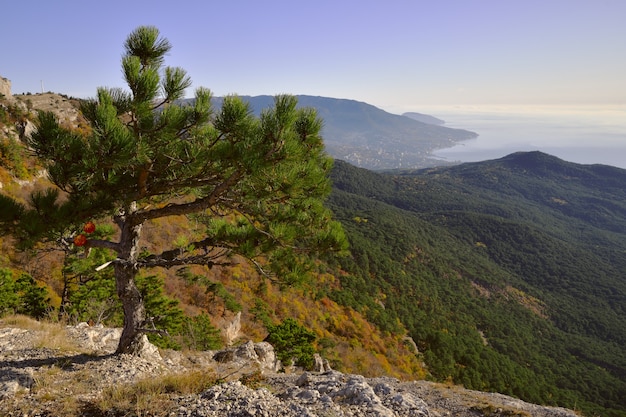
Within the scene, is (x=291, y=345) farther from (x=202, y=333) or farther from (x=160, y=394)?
(x=160, y=394)

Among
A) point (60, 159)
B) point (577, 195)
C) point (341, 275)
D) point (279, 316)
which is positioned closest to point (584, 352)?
point (341, 275)

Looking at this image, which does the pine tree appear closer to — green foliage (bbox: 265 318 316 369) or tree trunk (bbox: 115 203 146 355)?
tree trunk (bbox: 115 203 146 355)

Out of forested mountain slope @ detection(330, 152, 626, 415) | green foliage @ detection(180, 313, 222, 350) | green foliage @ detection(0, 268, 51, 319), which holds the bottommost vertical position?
forested mountain slope @ detection(330, 152, 626, 415)

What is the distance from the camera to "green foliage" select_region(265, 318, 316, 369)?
12195 mm

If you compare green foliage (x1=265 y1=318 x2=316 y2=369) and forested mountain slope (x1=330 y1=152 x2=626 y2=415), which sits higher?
green foliage (x1=265 y1=318 x2=316 y2=369)

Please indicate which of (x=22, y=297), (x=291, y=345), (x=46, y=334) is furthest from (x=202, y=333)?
(x=46, y=334)

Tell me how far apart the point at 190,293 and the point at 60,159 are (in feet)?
60.9

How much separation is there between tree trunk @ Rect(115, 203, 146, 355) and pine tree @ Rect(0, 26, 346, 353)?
0.07ft

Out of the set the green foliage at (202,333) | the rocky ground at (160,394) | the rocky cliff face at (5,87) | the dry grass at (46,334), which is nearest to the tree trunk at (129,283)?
the rocky ground at (160,394)

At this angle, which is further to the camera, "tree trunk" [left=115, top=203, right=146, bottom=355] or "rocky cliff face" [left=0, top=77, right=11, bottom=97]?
"rocky cliff face" [left=0, top=77, right=11, bottom=97]

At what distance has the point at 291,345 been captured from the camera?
12.6m

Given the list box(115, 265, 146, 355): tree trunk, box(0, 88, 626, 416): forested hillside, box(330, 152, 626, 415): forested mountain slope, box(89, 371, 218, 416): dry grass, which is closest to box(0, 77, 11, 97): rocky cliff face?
box(0, 88, 626, 416): forested hillside

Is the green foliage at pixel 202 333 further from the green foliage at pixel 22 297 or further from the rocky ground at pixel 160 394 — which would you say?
the rocky ground at pixel 160 394

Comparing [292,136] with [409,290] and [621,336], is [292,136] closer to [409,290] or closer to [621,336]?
[409,290]
